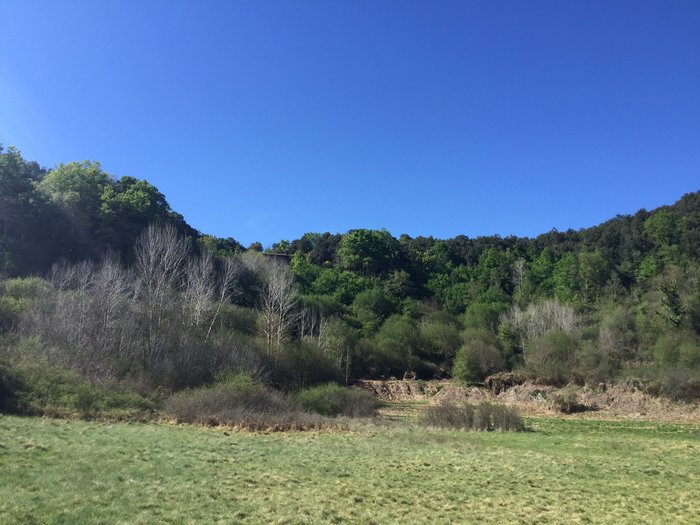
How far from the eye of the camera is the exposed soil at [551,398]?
40.1 meters

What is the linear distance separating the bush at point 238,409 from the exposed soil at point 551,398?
2328 centimetres

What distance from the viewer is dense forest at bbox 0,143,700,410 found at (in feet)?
114

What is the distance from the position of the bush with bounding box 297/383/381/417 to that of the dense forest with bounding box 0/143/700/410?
553cm

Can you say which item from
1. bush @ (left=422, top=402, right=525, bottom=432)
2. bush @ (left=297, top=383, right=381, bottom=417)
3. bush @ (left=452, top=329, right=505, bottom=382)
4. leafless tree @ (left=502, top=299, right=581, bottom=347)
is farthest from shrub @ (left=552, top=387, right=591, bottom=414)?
leafless tree @ (left=502, top=299, right=581, bottom=347)

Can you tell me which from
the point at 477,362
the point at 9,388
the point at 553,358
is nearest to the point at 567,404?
the point at 553,358

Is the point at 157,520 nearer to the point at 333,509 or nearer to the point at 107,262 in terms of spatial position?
the point at 333,509

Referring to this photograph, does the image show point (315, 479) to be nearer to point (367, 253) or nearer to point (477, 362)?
point (477, 362)

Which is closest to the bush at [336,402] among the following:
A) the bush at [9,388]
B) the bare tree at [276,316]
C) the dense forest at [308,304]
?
the dense forest at [308,304]

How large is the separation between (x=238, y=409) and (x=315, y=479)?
45.7 feet

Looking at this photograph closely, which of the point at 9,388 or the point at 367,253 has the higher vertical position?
the point at 367,253

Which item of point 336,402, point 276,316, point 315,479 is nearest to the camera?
point 315,479

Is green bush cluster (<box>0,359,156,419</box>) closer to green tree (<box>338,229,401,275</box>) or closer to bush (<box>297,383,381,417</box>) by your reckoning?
bush (<box>297,383,381,417</box>)

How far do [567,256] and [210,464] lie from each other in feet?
299

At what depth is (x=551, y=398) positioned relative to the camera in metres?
45.0
